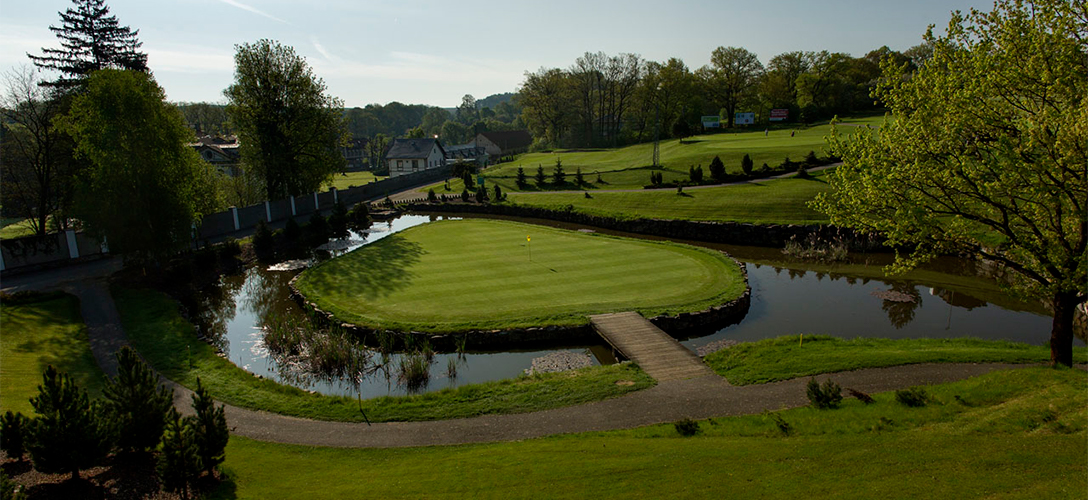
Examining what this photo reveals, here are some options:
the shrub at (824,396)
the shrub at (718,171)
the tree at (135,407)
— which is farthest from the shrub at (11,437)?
the shrub at (718,171)

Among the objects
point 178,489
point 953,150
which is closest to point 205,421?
point 178,489

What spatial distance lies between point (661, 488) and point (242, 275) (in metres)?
27.7

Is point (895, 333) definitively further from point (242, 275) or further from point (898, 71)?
point (242, 275)

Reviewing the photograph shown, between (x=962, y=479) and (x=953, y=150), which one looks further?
(x=953, y=150)

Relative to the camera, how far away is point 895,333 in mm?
19250

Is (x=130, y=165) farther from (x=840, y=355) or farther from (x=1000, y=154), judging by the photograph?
(x=1000, y=154)

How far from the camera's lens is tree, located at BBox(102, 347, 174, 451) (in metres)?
9.48

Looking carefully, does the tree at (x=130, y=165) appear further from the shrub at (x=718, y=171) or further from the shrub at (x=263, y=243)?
the shrub at (x=718, y=171)

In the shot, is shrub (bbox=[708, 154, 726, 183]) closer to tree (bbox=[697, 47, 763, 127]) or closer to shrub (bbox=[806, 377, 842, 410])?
shrub (bbox=[806, 377, 842, 410])

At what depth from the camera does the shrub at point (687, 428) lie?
36.7 ft

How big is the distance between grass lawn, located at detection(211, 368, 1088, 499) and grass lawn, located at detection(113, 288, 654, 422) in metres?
1.77

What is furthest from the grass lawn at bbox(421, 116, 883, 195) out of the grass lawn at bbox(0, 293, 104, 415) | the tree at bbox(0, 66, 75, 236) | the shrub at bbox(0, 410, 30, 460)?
the shrub at bbox(0, 410, 30, 460)

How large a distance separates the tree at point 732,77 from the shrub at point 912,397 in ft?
264

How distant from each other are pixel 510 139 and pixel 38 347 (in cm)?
10486
